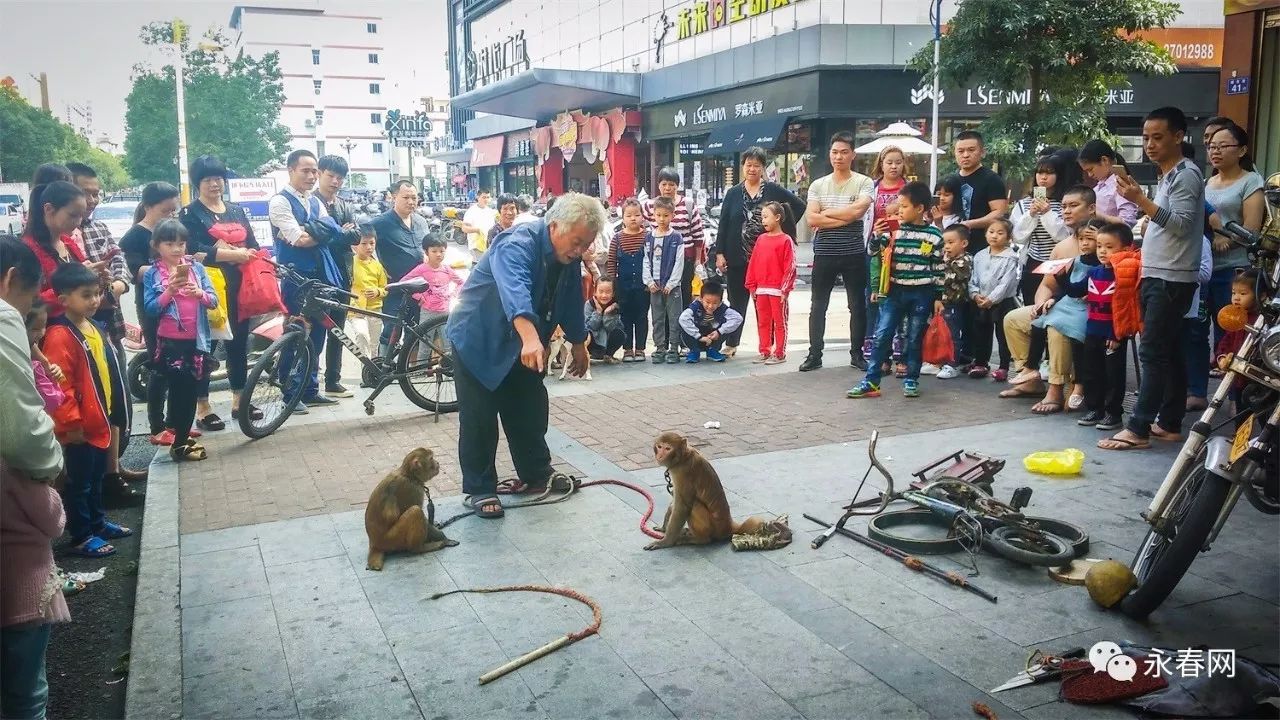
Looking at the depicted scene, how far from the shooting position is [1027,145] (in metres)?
14.2

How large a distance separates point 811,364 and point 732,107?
1608 centimetres

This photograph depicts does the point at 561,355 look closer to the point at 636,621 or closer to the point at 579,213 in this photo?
the point at 579,213

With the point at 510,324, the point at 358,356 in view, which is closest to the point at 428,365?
the point at 358,356

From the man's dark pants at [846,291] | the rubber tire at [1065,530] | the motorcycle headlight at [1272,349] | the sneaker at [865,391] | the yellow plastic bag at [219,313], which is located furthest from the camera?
the man's dark pants at [846,291]

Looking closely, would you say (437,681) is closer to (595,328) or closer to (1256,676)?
(1256,676)

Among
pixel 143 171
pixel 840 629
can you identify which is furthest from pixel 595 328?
pixel 143 171

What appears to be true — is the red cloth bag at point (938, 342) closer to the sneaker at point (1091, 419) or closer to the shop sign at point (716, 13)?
the sneaker at point (1091, 419)

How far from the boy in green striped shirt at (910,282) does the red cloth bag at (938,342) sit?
0.38 meters

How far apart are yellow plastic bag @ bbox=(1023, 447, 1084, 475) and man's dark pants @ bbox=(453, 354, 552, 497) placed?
115 inches

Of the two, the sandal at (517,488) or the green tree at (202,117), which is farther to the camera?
the green tree at (202,117)

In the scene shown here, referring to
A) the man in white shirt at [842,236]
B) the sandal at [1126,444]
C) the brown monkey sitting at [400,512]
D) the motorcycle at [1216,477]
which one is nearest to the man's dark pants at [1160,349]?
the sandal at [1126,444]

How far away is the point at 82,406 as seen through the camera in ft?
16.6

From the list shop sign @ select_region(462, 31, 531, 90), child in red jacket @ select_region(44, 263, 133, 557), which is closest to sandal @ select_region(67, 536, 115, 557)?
child in red jacket @ select_region(44, 263, 133, 557)

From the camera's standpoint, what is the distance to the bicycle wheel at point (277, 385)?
7.31m
